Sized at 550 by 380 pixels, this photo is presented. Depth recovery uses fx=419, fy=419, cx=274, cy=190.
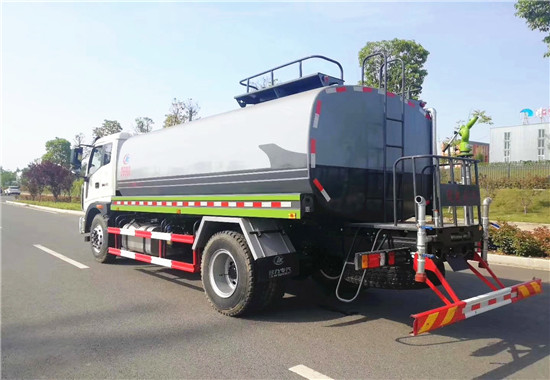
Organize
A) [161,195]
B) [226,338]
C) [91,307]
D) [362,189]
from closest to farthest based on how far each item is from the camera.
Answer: [226,338] → [362,189] → [91,307] → [161,195]

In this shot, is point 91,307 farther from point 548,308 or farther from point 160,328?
point 548,308

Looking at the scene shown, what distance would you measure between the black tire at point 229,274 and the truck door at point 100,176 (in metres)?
4.28

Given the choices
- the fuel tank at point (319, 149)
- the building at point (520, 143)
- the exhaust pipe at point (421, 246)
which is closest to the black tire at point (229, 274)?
the fuel tank at point (319, 149)

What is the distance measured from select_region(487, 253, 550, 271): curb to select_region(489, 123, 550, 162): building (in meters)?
50.9

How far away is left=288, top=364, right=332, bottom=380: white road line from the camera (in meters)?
3.54

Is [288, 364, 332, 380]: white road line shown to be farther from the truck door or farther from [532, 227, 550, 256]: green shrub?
[532, 227, 550, 256]: green shrub

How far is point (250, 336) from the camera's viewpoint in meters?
4.60

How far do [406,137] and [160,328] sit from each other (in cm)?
405

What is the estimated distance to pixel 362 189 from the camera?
17.2 ft

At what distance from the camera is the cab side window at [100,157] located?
9320mm

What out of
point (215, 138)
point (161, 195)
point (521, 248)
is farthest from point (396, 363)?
point (521, 248)

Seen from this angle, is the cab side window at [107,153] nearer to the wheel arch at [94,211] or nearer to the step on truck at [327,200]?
the wheel arch at [94,211]

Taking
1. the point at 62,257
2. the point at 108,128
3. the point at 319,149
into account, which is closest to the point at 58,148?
the point at 108,128

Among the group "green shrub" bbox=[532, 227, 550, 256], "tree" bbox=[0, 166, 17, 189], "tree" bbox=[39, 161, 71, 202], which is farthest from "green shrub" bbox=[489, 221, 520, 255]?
"tree" bbox=[0, 166, 17, 189]
